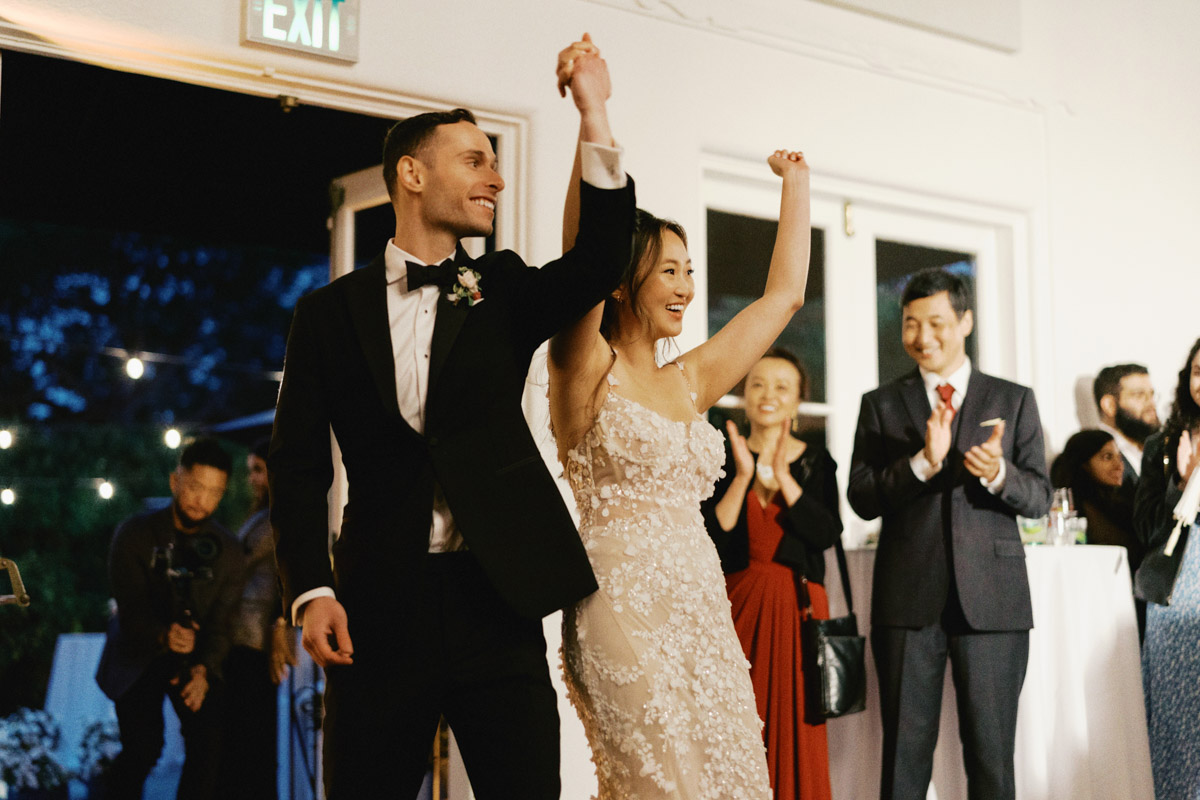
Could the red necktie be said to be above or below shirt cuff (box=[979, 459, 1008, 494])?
above

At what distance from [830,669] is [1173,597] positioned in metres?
1.34

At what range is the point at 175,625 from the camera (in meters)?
5.08

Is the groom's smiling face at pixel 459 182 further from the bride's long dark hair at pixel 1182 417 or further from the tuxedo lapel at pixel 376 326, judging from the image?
the bride's long dark hair at pixel 1182 417

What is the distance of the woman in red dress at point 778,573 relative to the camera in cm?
A: 368

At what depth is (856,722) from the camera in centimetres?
418

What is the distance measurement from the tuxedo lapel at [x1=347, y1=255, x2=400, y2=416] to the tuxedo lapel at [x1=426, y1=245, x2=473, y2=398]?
0.07m

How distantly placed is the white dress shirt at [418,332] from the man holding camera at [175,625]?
3.44 metres

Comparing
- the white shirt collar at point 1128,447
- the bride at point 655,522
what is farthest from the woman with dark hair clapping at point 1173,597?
the bride at point 655,522

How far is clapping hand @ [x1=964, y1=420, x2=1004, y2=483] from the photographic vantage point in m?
3.62

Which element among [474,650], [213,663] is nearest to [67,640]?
[213,663]

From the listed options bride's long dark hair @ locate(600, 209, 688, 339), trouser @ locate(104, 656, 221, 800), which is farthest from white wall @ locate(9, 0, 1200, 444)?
trouser @ locate(104, 656, 221, 800)

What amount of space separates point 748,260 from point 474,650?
3.18 metres

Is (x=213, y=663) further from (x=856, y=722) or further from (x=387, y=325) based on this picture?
(x=387, y=325)

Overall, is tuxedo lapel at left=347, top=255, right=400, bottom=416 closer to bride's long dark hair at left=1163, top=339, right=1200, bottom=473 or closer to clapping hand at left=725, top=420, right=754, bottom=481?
clapping hand at left=725, top=420, right=754, bottom=481
